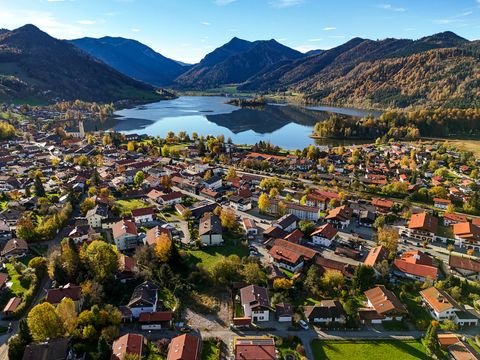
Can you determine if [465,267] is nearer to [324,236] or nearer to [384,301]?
[384,301]

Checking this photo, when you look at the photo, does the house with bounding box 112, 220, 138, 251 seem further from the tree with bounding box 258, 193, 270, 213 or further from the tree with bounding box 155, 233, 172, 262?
the tree with bounding box 258, 193, 270, 213

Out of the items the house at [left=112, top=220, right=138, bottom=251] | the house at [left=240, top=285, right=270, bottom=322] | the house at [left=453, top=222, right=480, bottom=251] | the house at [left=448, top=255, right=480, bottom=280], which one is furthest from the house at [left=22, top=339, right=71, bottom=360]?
the house at [left=453, top=222, right=480, bottom=251]

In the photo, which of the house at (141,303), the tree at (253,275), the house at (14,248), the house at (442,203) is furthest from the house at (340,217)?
the house at (14,248)

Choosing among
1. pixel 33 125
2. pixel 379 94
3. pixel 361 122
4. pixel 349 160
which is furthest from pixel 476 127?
pixel 33 125

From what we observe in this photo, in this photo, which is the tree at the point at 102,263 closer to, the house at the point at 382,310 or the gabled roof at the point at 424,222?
the house at the point at 382,310

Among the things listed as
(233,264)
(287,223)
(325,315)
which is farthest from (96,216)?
(325,315)

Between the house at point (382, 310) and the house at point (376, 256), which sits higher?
the house at point (376, 256)
